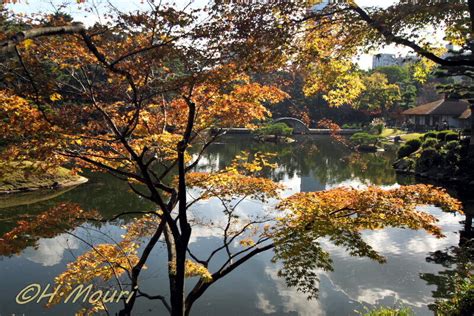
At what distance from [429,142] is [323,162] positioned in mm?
9965

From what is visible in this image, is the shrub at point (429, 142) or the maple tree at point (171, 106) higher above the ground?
the maple tree at point (171, 106)

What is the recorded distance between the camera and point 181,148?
225 inches

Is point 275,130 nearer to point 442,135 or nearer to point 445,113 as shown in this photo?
point 445,113

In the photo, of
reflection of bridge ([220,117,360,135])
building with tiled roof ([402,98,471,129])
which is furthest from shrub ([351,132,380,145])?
reflection of bridge ([220,117,360,135])

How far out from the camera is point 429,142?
89.1ft

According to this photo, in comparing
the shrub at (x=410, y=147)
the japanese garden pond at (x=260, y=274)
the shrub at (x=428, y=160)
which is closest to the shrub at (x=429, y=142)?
the shrub at (x=428, y=160)

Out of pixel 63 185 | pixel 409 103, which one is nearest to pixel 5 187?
pixel 63 185

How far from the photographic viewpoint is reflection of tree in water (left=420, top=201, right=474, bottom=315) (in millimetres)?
7625

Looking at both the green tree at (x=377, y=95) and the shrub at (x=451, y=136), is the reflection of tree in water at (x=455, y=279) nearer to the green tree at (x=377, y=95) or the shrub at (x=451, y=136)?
the shrub at (x=451, y=136)

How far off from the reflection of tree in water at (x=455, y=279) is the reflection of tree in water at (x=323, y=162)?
403 inches

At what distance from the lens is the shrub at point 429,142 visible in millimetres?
26594

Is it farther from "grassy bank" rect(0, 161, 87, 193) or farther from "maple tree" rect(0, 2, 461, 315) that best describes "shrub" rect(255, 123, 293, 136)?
"maple tree" rect(0, 2, 461, 315)

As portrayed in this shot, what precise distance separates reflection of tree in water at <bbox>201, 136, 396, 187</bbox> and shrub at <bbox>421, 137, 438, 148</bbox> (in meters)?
2.96

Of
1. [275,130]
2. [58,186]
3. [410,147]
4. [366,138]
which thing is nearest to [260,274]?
[58,186]
